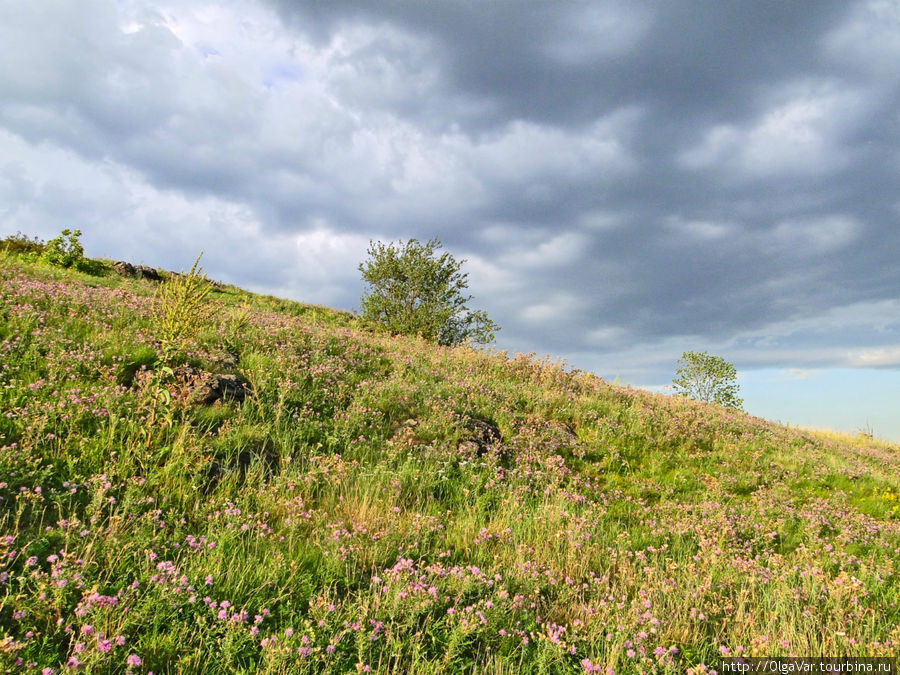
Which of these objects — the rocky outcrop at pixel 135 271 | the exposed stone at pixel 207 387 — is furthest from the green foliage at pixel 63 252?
the exposed stone at pixel 207 387

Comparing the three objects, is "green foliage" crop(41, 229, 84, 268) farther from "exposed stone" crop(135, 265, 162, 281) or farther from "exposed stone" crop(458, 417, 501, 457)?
"exposed stone" crop(458, 417, 501, 457)

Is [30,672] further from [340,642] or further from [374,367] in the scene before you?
[374,367]

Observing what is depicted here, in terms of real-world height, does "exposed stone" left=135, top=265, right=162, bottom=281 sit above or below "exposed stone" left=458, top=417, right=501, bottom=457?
above

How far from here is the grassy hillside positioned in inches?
123

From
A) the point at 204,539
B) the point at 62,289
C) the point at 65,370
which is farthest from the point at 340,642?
the point at 62,289

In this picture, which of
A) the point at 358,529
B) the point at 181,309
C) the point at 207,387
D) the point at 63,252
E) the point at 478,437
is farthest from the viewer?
the point at 63,252

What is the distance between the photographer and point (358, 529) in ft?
15.2

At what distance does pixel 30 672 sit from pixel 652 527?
6.61 m

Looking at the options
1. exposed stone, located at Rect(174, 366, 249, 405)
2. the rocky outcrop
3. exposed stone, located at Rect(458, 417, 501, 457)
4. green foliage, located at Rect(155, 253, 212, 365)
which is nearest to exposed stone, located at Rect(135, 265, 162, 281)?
the rocky outcrop

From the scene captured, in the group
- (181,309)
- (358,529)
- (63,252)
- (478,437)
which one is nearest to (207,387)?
(181,309)

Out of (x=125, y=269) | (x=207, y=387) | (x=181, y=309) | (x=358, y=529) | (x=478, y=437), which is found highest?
(x=125, y=269)

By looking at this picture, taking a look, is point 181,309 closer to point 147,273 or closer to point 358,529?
point 358,529

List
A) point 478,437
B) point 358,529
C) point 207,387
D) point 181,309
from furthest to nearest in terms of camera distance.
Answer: point 478,437 → point 207,387 → point 181,309 → point 358,529

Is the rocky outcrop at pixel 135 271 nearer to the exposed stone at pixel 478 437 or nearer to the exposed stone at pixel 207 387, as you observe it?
the exposed stone at pixel 207 387
